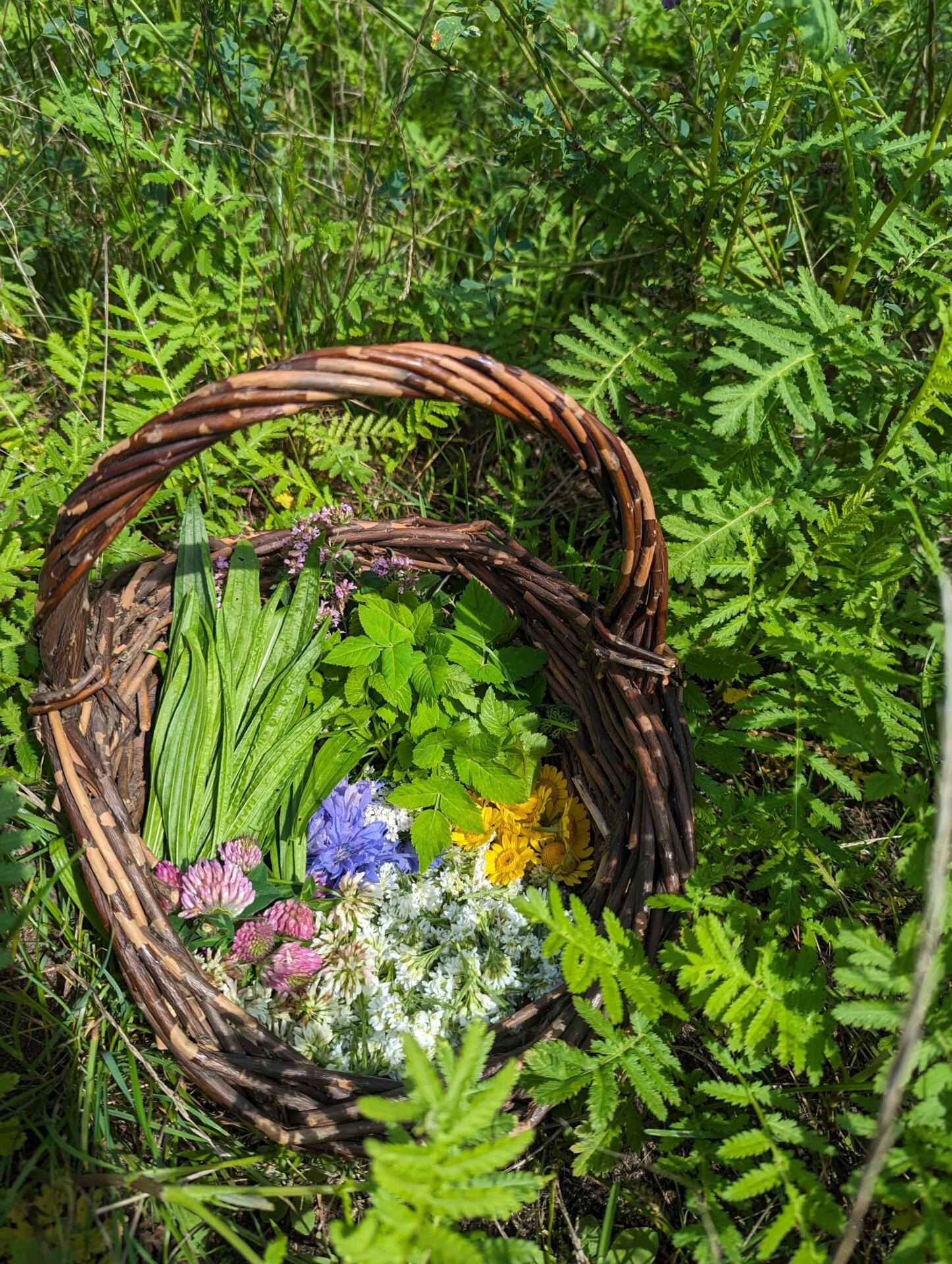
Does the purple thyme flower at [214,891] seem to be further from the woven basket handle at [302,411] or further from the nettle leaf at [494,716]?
the nettle leaf at [494,716]

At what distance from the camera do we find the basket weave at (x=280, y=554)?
1.17 meters

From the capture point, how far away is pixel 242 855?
1.55 m

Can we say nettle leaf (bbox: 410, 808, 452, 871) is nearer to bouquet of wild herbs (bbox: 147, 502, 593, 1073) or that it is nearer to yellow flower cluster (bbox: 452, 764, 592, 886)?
A: bouquet of wild herbs (bbox: 147, 502, 593, 1073)

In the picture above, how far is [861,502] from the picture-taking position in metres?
1.43

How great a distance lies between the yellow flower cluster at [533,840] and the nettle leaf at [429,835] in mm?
119

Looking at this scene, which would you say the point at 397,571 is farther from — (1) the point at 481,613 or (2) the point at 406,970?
(2) the point at 406,970

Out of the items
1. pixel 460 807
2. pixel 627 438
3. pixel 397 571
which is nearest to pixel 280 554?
pixel 397 571

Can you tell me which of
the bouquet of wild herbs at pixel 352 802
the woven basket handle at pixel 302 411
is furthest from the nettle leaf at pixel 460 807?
the woven basket handle at pixel 302 411

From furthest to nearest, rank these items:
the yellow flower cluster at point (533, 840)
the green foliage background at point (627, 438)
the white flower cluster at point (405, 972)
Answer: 1. the yellow flower cluster at point (533, 840)
2. the white flower cluster at point (405, 972)
3. the green foliage background at point (627, 438)

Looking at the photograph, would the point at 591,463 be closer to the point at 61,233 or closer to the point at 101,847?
the point at 101,847

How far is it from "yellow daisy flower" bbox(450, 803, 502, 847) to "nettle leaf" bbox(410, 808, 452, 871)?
0.11 metres

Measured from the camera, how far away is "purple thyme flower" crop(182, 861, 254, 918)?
1.47m

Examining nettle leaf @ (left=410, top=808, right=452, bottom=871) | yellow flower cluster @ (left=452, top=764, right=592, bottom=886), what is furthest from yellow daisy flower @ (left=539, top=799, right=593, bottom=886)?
nettle leaf @ (left=410, top=808, right=452, bottom=871)

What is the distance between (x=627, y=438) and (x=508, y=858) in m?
1.09
